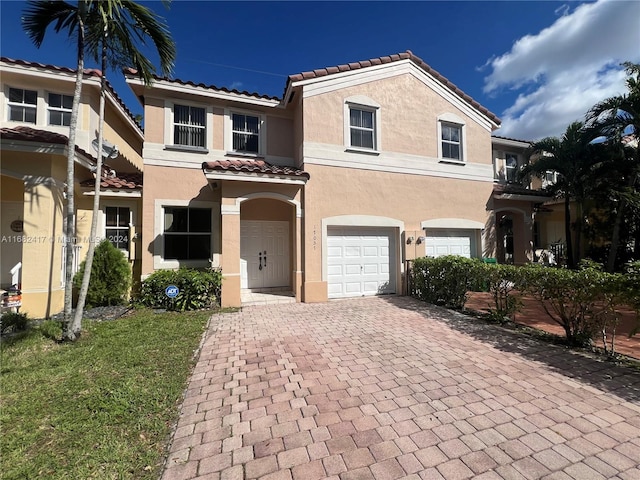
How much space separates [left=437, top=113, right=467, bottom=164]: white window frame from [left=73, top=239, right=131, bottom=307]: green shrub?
1242 cm

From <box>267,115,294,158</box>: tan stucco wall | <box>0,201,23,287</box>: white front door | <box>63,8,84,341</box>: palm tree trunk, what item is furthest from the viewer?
<box>267,115,294,158</box>: tan stucco wall

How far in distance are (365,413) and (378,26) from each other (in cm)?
1265

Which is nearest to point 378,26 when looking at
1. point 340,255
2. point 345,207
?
point 345,207

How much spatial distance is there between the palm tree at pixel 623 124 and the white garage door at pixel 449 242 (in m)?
5.36

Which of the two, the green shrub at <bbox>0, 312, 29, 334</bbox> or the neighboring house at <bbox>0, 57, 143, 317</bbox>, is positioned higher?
the neighboring house at <bbox>0, 57, 143, 317</bbox>

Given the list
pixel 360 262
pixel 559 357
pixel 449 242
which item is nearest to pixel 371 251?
pixel 360 262

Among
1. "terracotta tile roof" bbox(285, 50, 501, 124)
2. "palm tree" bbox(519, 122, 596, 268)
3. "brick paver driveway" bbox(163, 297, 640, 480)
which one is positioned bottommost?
"brick paver driveway" bbox(163, 297, 640, 480)

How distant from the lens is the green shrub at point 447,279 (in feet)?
26.8

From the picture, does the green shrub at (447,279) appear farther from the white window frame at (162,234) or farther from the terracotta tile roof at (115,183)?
the terracotta tile roof at (115,183)

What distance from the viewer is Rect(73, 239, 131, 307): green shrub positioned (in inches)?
330

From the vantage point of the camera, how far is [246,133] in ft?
35.4

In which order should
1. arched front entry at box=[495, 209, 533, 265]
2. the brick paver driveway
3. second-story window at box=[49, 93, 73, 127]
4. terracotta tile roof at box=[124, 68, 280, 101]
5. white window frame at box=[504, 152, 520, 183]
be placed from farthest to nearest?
1. white window frame at box=[504, 152, 520, 183]
2. arched front entry at box=[495, 209, 533, 265]
3. second-story window at box=[49, 93, 73, 127]
4. terracotta tile roof at box=[124, 68, 280, 101]
5. the brick paver driveway

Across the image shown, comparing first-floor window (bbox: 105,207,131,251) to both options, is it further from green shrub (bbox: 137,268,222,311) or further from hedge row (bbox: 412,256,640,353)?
hedge row (bbox: 412,256,640,353)

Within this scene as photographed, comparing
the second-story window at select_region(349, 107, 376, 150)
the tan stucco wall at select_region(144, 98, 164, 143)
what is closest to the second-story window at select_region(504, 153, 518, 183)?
the second-story window at select_region(349, 107, 376, 150)
